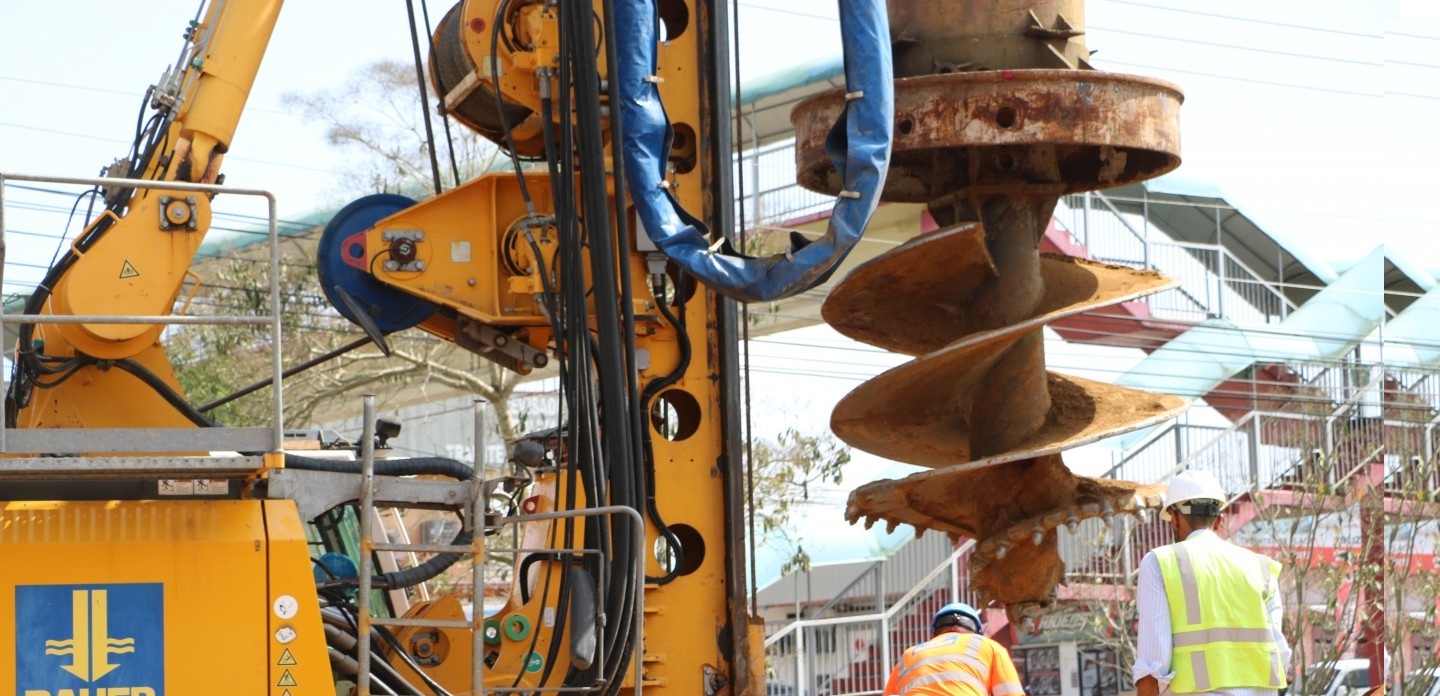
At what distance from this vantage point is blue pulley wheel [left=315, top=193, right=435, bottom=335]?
8.55m

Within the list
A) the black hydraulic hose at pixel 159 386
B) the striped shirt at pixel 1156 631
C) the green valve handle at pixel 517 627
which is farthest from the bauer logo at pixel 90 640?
the striped shirt at pixel 1156 631

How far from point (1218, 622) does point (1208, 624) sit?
0.04 metres

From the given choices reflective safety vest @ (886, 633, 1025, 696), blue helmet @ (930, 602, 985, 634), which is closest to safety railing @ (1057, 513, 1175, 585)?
blue helmet @ (930, 602, 985, 634)

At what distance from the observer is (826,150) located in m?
7.49

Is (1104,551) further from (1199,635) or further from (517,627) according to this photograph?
(1199,635)

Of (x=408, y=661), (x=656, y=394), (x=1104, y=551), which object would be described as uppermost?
(x=656, y=394)

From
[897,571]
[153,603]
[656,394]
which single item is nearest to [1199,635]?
[656,394]

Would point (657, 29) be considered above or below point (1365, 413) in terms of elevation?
above

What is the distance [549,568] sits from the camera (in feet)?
26.1

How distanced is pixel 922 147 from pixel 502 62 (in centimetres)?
196

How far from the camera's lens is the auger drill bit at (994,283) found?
7949 mm

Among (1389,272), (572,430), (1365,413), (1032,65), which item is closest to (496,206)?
(572,430)

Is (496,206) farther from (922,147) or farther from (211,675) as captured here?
(211,675)

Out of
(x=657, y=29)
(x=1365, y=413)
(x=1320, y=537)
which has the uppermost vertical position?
(x=657, y=29)
